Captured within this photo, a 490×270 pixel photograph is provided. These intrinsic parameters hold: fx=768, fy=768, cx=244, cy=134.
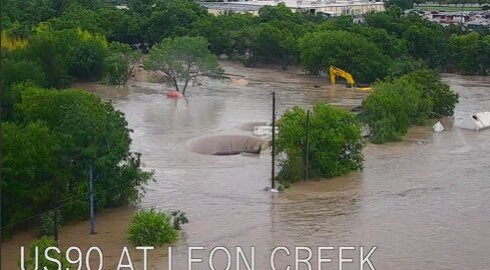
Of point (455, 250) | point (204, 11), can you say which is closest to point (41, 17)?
point (204, 11)

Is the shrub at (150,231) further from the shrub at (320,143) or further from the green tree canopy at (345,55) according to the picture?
the green tree canopy at (345,55)

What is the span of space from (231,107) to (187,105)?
44.9 inches

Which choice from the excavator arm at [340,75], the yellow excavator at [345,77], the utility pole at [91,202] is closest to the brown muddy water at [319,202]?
the utility pole at [91,202]

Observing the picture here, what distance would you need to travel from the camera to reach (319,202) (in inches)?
448

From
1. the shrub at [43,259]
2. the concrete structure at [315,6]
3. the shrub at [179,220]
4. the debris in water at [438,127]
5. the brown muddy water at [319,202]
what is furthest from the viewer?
the concrete structure at [315,6]

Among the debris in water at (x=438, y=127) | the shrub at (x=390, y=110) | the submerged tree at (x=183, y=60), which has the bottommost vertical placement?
the debris in water at (x=438, y=127)

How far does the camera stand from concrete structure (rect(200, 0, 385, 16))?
39.0m

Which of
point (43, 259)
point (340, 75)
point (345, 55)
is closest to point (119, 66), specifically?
Result: point (340, 75)

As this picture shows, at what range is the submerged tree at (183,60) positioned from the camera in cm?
2126

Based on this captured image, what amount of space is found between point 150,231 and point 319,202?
3150mm

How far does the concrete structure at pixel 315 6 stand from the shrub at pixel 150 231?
96.4 feet

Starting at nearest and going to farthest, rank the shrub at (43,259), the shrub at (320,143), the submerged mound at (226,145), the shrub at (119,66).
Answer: the shrub at (43,259)
the shrub at (320,143)
the submerged mound at (226,145)
the shrub at (119,66)

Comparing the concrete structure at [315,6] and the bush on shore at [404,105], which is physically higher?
the concrete structure at [315,6]

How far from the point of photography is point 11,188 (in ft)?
30.2
